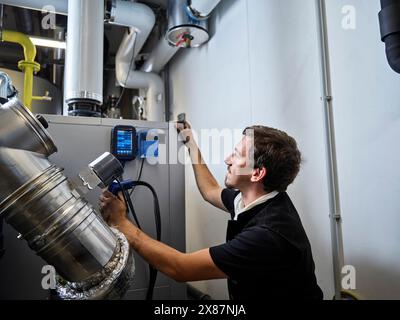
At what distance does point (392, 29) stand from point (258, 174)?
0.54 meters

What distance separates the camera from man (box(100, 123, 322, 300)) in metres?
0.81

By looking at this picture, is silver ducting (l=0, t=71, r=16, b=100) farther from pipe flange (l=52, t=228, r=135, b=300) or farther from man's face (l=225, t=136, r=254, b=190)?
man's face (l=225, t=136, r=254, b=190)

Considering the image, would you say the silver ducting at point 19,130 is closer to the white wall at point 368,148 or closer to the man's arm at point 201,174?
the man's arm at point 201,174

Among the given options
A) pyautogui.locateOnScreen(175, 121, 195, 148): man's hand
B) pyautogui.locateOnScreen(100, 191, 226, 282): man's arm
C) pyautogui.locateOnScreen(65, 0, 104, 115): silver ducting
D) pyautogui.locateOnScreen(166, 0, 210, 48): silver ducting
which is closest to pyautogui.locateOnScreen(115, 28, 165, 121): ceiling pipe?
pyautogui.locateOnScreen(166, 0, 210, 48): silver ducting

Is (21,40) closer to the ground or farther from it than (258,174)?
farther from it

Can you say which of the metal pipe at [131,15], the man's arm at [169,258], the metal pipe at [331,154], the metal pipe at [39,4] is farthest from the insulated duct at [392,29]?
the metal pipe at [39,4]

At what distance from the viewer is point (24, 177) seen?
0.65 meters

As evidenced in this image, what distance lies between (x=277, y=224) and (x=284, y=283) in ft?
0.56

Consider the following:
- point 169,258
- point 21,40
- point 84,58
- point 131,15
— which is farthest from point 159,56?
point 169,258

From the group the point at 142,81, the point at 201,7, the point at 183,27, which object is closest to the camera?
the point at 201,7

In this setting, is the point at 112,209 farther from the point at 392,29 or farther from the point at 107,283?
the point at 392,29

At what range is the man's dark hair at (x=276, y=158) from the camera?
965mm

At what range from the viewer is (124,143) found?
3.77ft

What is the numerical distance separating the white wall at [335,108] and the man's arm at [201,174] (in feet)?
0.98
